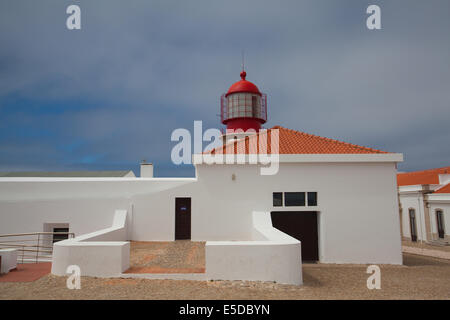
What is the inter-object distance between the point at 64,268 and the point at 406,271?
994 cm

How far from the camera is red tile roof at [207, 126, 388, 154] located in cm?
1194

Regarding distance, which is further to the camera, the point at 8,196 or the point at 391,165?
the point at 8,196

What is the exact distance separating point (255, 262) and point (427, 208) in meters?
22.0

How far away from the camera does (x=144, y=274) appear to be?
698cm

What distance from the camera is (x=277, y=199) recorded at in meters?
11.6

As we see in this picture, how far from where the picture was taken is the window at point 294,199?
11.5m

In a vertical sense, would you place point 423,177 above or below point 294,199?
above

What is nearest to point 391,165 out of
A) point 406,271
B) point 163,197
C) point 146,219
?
point 406,271

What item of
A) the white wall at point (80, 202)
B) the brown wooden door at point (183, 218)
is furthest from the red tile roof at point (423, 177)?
the white wall at point (80, 202)

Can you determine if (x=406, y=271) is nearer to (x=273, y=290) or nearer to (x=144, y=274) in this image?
(x=273, y=290)

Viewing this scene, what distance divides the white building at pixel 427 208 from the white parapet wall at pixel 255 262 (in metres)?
20.1

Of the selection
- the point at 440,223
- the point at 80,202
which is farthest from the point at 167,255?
the point at 440,223

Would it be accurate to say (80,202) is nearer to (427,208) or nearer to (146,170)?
(146,170)

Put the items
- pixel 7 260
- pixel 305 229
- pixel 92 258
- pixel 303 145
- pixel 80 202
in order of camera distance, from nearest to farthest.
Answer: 1. pixel 92 258
2. pixel 7 260
3. pixel 305 229
4. pixel 80 202
5. pixel 303 145
